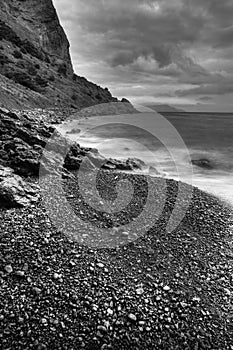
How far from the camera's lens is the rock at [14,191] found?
26.5 ft

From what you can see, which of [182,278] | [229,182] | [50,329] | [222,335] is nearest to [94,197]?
[182,278]

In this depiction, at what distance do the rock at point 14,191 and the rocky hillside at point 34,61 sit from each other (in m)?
28.7

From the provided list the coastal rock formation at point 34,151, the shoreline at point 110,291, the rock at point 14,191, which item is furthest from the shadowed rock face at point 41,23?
the shoreline at point 110,291

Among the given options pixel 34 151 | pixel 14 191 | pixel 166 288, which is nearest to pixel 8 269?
pixel 14 191

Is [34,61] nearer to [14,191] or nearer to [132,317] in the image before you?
[14,191]

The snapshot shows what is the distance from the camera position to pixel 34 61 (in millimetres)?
68312

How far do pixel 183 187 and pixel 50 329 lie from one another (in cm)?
806

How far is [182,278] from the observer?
6.80m

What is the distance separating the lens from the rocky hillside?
47312mm

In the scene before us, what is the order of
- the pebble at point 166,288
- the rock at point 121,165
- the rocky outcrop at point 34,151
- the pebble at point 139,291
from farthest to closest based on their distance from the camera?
the rock at point 121,165, the rocky outcrop at point 34,151, the pebble at point 166,288, the pebble at point 139,291

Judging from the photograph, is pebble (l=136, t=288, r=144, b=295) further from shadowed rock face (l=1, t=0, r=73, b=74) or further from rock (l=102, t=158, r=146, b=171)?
shadowed rock face (l=1, t=0, r=73, b=74)

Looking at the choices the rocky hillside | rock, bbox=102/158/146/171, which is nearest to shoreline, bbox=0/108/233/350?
rock, bbox=102/158/146/171

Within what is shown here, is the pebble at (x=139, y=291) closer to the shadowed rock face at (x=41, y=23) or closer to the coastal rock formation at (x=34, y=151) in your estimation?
the coastal rock formation at (x=34, y=151)

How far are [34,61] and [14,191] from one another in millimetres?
68461
